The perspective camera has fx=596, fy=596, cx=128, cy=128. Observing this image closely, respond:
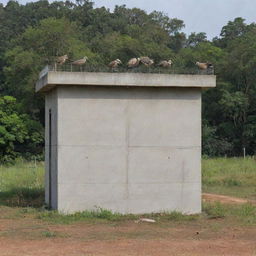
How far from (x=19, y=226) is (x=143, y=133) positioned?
3778 mm

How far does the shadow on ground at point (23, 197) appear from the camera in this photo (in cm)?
1617

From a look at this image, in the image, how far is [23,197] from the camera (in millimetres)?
17156

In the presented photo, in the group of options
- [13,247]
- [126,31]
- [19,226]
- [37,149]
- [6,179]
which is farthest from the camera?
[126,31]

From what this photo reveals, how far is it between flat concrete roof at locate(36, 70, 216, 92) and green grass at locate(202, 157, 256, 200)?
5723 millimetres

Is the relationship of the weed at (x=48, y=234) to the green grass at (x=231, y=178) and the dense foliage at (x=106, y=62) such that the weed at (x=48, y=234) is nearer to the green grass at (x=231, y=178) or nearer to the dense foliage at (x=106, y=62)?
the green grass at (x=231, y=178)

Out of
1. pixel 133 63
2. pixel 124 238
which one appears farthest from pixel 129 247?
pixel 133 63

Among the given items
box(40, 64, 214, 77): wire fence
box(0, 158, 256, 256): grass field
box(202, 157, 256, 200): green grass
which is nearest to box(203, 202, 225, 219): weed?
box(0, 158, 256, 256): grass field

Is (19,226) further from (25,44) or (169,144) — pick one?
(25,44)

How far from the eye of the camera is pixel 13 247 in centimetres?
1018

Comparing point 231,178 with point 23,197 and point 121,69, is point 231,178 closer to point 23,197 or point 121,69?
point 23,197

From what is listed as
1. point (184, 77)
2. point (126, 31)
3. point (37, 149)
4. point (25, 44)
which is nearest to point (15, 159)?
point (37, 149)

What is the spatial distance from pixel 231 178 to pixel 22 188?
343 inches

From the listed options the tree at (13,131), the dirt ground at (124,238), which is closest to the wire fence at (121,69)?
the dirt ground at (124,238)

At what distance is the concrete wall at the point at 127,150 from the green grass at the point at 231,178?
199 inches
